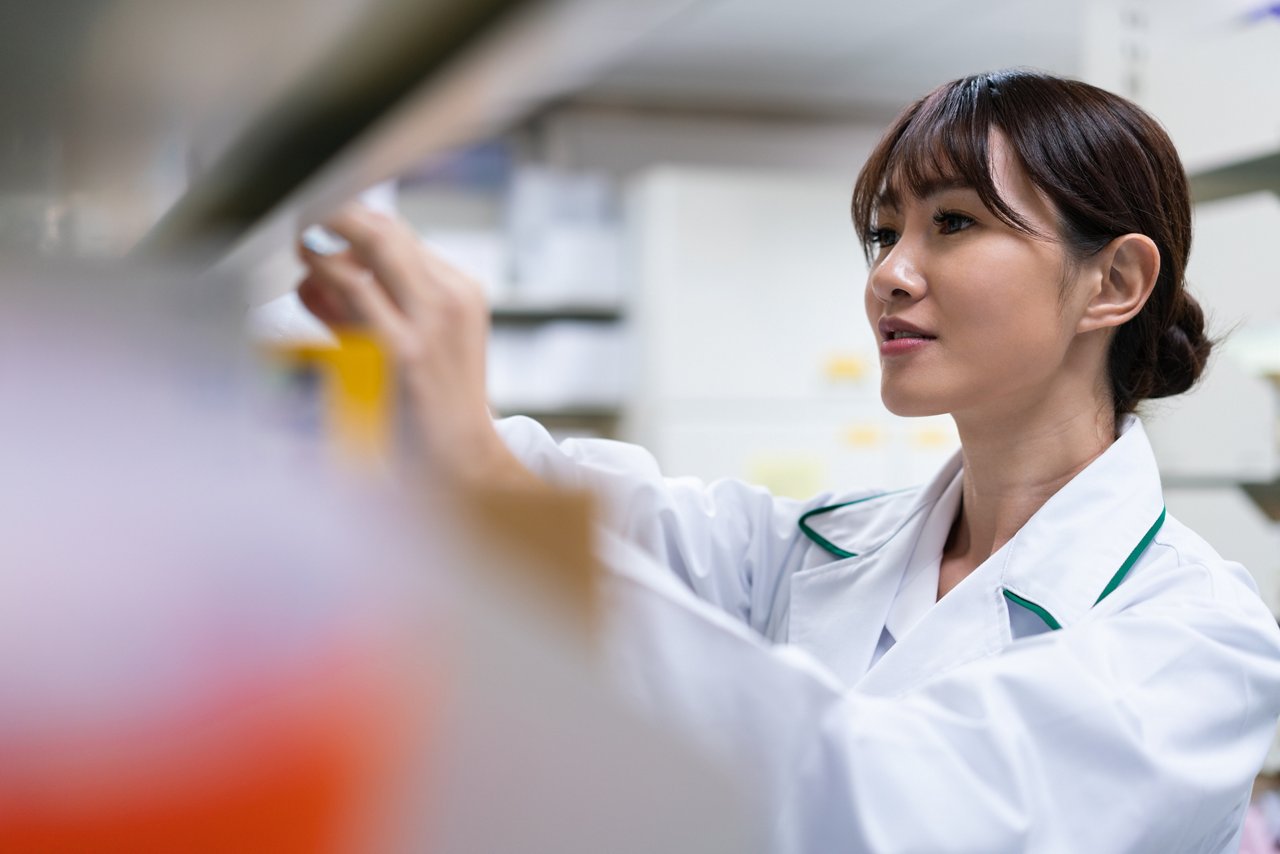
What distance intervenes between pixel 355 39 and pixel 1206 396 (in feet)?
6.63

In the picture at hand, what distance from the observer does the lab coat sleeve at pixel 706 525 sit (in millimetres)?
1215

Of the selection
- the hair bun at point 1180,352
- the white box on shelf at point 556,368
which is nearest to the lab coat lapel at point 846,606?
the hair bun at point 1180,352

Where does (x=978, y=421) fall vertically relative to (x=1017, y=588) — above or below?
above

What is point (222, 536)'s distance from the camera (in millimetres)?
279

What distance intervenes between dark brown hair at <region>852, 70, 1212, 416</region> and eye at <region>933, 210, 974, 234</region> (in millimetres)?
26

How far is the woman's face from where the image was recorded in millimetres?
1126

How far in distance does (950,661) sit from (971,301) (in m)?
0.33

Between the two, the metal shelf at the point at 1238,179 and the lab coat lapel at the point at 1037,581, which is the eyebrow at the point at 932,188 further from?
the metal shelf at the point at 1238,179

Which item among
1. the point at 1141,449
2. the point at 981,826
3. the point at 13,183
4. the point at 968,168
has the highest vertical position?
the point at 968,168

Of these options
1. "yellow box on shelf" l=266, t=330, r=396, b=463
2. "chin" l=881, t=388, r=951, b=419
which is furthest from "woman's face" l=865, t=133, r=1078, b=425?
"yellow box on shelf" l=266, t=330, r=396, b=463

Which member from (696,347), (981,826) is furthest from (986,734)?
(696,347)

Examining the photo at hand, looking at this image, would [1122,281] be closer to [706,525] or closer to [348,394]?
[706,525]

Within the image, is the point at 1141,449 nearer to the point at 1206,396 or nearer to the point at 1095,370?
the point at 1095,370

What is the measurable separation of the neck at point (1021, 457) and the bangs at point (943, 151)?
0.64 feet
